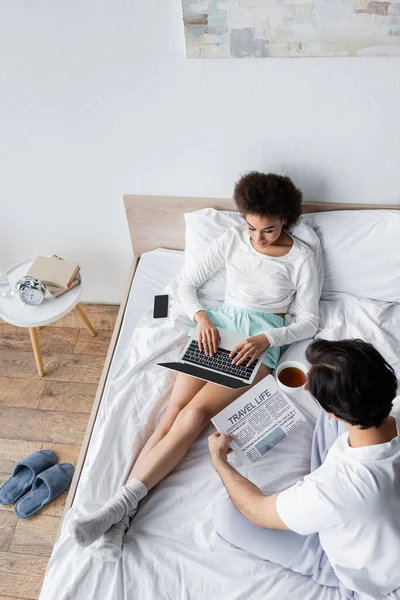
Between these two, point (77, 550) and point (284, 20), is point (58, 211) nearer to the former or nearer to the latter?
point (284, 20)

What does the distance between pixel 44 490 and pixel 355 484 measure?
4.10ft

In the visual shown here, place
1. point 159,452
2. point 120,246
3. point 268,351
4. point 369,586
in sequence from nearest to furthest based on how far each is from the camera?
point 369,586 < point 159,452 < point 268,351 < point 120,246

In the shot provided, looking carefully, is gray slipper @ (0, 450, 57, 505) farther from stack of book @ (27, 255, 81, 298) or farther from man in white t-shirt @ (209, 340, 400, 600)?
man in white t-shirt @ (209, 340, 400, 600)

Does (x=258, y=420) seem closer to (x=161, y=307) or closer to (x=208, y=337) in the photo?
(x=208, y=337)

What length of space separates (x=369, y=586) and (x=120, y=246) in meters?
1.54

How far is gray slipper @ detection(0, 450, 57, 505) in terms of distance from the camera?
6.16 ft

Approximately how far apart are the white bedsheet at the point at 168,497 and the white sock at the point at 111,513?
0.15ft

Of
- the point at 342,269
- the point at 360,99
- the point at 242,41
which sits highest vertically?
the point at 242,41

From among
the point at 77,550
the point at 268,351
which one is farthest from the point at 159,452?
the point at 268,351

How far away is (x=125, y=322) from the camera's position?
6.19 ft

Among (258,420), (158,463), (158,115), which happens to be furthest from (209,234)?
(158,463)

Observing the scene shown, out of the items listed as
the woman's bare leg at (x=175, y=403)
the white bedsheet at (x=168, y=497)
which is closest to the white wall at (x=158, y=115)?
the white bedsheet at (x=168, y=497)

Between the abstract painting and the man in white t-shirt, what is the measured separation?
930 millimetres

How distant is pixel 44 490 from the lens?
1878 millimetres
